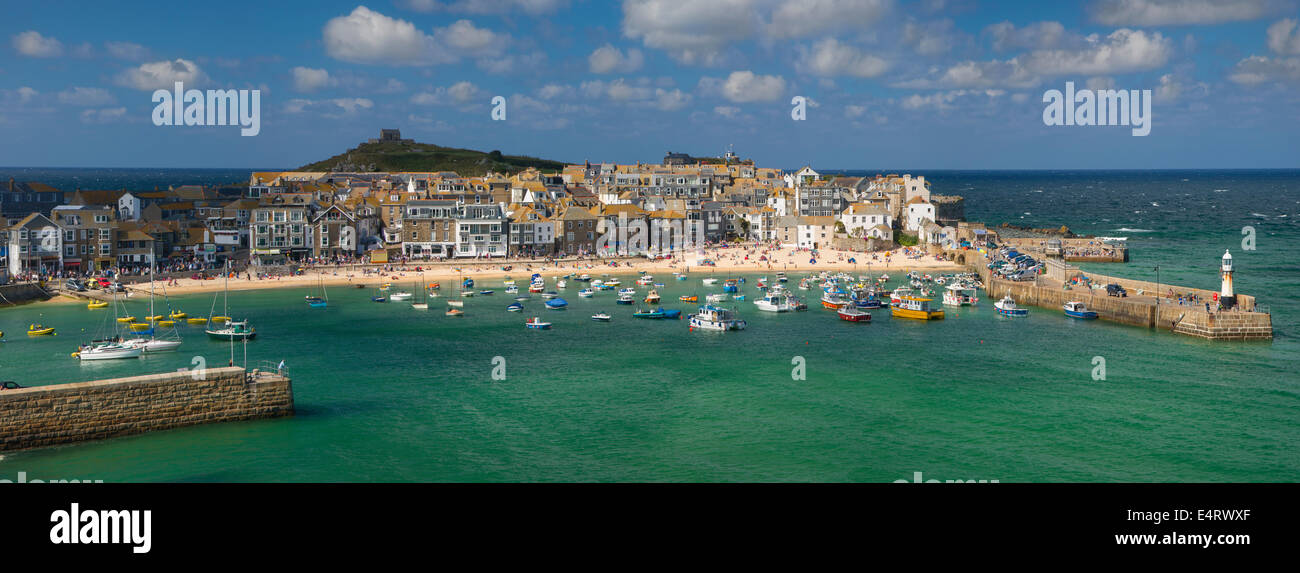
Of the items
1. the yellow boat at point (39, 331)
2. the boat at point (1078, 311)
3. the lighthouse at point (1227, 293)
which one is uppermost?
the lighthouse at point (1227, 293)

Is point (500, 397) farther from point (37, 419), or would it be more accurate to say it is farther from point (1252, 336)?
point (1252, 336)

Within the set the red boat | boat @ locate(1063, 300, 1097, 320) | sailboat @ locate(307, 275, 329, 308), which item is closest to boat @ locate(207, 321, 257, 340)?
sailboat @ locate(307, 275, 329, 308)

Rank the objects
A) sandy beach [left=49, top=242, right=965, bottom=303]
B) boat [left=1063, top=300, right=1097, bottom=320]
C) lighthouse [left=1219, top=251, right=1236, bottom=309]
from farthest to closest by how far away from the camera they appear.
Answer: sandy beach [left=49, top=242, right=965, bottom=303] → boat [left=1063, top=300, right=1097, bottom=320] → lighthouse [left=1219, top=251, right=1236, bottom=309]

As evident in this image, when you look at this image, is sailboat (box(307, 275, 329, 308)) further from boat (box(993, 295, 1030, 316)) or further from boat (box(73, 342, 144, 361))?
boat (box(993, 295, 1030, 316))

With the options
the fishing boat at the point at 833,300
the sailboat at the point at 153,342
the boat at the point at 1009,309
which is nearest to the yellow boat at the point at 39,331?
the sailboat at the point at 153,342

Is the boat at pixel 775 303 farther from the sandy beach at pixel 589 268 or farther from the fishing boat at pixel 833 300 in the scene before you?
the sandy beach at pixel 589 268

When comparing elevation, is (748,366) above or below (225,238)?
below
